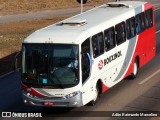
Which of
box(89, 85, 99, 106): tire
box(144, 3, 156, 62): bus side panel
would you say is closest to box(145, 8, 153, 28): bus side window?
box(144, 3, 156, 62): bus side panel

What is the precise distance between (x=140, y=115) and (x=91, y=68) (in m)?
2.43

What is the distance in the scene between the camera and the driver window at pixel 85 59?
18.8 meters

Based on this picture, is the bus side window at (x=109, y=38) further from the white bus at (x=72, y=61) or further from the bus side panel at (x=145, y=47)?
the bus side panel at (x=145, y=47)

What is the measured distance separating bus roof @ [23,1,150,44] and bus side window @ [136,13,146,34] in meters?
0.27

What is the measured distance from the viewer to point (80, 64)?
18.5 m

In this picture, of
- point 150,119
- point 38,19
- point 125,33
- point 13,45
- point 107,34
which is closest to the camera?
point 150,119

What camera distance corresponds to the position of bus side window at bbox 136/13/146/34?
24.5 m

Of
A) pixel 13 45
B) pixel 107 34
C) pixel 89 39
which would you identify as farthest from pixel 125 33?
pixel 13 45

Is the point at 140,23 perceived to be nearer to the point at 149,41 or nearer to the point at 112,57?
the point at 149,41

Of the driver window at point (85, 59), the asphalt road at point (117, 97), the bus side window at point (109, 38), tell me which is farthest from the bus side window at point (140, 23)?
the driver window at point (85, 59)

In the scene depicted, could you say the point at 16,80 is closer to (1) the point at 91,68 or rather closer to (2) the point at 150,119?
(1) the point at 91,68

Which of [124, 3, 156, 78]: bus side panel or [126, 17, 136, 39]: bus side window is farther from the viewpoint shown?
[124, 3, 156, 78]: bus side panel

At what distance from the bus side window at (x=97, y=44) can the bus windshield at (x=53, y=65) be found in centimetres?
151

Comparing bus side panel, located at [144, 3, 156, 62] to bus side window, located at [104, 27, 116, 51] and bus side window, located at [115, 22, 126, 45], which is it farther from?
bus side window, located at [104, 27, 116, 51]
